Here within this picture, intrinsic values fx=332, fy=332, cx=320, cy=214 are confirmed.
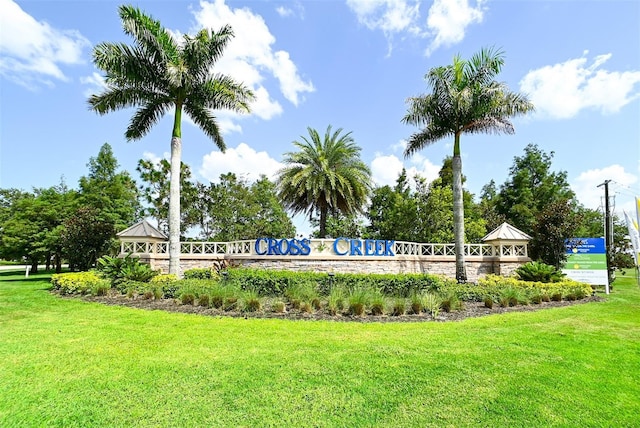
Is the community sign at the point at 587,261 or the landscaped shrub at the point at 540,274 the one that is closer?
the landscaped shrub at the point at 540,274

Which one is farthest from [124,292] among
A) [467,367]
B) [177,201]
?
[467,367]

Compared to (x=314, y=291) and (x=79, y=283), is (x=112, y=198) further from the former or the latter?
(x=314, y=291)

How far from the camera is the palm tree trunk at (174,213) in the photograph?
47.8 feet

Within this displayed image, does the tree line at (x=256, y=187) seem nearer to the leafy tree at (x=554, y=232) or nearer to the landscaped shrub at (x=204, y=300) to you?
the leafy tree at (x=554, y=232)

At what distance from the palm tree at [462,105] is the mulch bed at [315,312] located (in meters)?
4.42

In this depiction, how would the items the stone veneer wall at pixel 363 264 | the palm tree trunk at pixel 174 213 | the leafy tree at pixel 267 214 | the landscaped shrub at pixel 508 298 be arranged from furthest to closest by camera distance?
1. the leafy tree at pixel 267 214
2. the stone veneer wall at pixel 363 264
3. the palm tree trunk at pixel 174 213
4. the landscaped shrub at pixel 508 298

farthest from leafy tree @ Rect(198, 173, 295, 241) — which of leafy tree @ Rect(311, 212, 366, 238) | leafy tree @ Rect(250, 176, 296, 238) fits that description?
leafy tree @ Rect(311, 212, 366, 238)

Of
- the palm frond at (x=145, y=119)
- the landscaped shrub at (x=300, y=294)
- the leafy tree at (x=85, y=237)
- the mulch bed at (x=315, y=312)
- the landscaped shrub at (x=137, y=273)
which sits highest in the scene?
the palm frond at (x=145, y=119)

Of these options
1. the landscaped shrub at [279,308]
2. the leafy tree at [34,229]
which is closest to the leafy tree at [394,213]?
the landscaped shrub at [279,308]

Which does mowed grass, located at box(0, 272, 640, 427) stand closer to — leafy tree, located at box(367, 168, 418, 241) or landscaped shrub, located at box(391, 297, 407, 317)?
landscaped shrub, located at box(391, 297, 407, 317)

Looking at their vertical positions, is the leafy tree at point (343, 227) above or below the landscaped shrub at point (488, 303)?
above

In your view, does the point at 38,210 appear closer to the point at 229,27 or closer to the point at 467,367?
the point at 229,27

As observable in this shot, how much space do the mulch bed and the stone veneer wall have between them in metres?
5.97

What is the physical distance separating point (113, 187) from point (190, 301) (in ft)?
73.4
